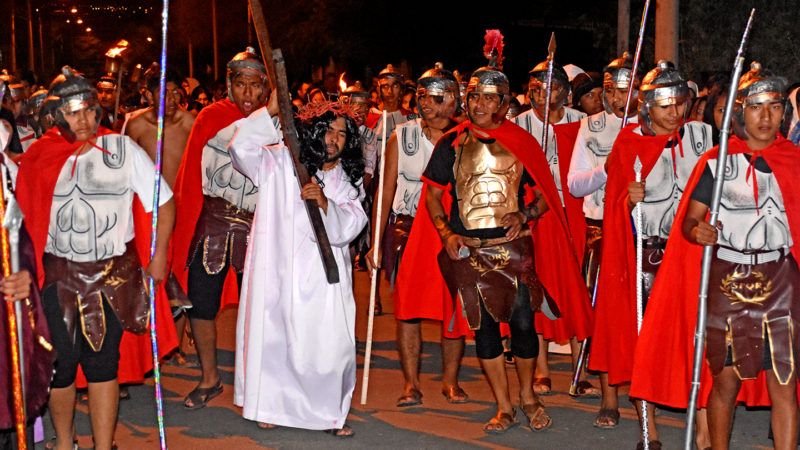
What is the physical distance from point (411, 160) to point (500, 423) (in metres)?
1.96

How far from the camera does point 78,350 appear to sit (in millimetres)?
6637

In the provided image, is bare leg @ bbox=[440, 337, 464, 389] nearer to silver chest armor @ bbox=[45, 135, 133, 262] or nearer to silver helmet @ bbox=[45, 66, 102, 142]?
silver chest armor @ bbox=[45, 135, 133, 262]

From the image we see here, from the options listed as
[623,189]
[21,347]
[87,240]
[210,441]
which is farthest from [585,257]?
[21,347]

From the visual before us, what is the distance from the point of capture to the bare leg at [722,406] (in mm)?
6562

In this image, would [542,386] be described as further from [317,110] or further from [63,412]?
[63,412]

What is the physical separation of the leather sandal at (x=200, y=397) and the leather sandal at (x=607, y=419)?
2451 mm

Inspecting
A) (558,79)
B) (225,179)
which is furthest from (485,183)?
(558,79)

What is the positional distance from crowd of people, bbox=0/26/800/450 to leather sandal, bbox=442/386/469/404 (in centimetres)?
2

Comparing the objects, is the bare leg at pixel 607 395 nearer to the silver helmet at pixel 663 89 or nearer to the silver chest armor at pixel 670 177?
the silver chest armor at pixel 670 177

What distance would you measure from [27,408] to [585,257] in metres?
4.27

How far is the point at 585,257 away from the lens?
30.2ft

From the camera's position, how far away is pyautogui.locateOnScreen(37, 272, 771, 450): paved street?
308 inches

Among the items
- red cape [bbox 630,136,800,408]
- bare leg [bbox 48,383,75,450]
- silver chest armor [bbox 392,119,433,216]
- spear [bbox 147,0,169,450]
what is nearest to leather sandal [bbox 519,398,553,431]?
red cape [bbox 630,136,800,408]

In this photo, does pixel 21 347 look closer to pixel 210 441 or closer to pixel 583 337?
pixel 210 441
